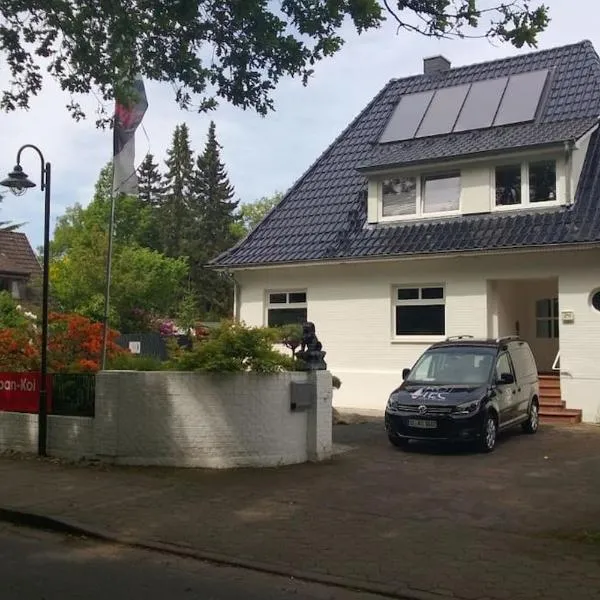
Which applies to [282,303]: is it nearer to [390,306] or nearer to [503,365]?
[390,306]

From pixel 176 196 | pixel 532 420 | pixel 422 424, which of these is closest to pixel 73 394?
pixel 422 424

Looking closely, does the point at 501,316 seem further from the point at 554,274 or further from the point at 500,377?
the point at 500,377

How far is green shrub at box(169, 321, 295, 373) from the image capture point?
36.7ft

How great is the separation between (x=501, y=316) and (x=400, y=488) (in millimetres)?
9483

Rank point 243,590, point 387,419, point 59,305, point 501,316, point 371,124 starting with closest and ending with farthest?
point 243,590, point 387,419, point 501,316, point 371,124, point 59,305

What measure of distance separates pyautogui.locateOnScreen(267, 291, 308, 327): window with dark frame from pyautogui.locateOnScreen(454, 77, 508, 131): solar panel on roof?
5.96 meters

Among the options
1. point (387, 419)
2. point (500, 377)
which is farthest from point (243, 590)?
point (500, 377)

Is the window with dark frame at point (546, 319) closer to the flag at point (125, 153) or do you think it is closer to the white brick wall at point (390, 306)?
the white brick wall at point (390, 306)

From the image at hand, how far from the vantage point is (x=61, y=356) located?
44.5 ft

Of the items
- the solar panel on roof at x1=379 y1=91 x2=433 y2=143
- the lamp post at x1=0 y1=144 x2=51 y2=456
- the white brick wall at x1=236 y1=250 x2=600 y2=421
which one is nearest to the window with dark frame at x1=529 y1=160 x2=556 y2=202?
the white brick wall at x1=236 y1=250 x2=600 y2=421

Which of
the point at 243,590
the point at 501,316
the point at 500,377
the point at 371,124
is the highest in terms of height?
the point at 371,124

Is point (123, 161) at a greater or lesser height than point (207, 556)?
greater

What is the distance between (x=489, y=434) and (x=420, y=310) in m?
6.47

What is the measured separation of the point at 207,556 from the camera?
696cm
